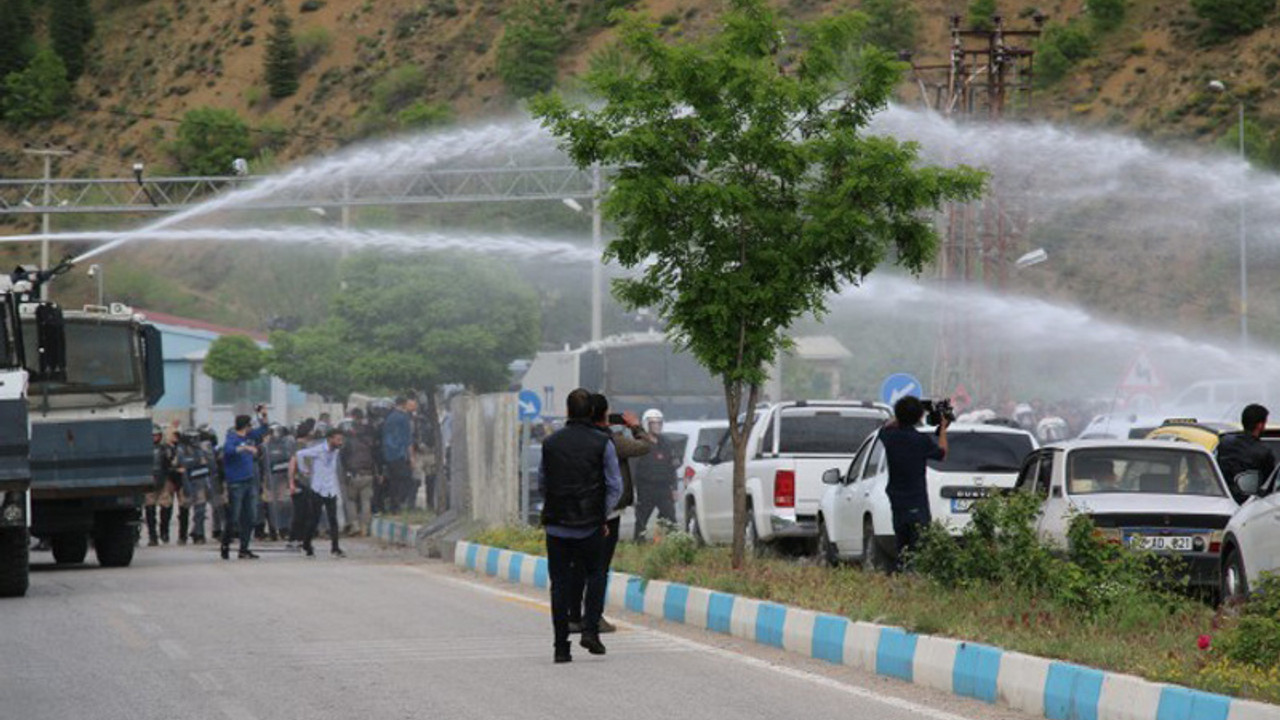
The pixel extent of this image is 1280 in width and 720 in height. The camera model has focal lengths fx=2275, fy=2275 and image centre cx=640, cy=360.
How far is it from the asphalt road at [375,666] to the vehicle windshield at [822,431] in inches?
148

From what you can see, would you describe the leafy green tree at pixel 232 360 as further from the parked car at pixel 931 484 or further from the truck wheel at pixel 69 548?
the parked car at pixel 931 484

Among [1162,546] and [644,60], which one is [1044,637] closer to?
[1162,546]

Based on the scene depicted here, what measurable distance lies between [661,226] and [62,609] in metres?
6.42

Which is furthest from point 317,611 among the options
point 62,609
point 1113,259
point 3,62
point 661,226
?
point 3,62

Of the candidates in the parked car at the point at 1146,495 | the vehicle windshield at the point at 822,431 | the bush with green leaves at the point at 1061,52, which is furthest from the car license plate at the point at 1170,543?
the bush with green leaves at the point at 1061,52

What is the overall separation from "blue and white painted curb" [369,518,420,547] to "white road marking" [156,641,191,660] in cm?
1617

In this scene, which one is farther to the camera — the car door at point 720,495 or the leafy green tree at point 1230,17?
the leafy green tree at point 1230,17

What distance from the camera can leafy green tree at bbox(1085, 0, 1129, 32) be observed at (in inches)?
4208

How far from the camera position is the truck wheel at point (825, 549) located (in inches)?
877

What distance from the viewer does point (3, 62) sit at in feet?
552

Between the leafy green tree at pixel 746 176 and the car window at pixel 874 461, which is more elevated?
the leafy green tree at pixel 746 176

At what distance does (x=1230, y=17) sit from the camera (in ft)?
333

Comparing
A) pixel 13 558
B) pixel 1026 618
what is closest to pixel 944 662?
pixel 1026 618

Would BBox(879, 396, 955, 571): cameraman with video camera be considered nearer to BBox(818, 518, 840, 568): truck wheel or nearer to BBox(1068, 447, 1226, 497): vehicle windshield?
BBox(1068, 447, 1226, 497): vehicle windshield
